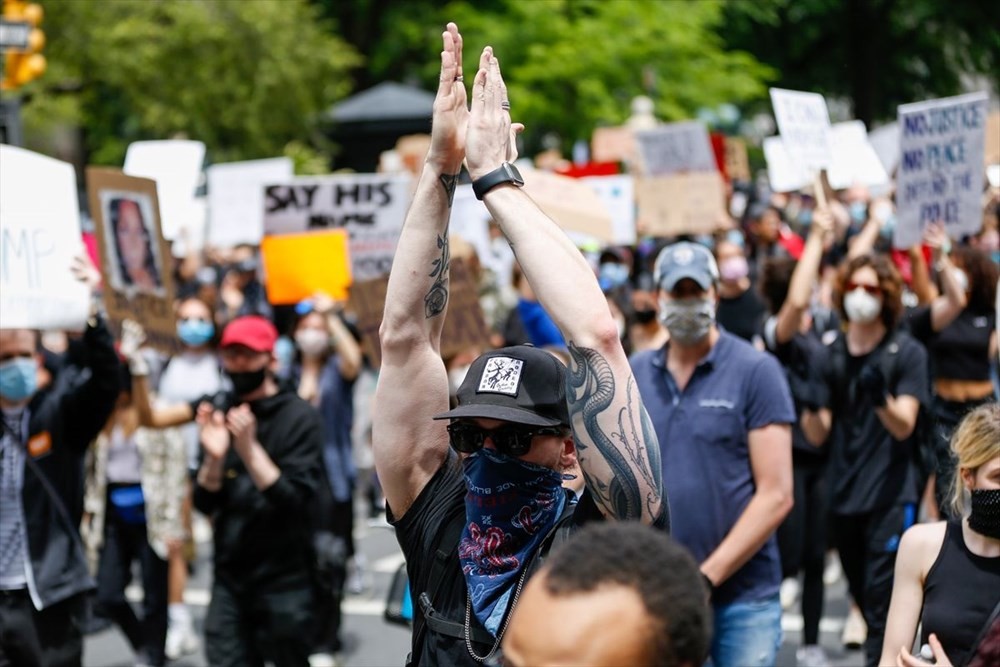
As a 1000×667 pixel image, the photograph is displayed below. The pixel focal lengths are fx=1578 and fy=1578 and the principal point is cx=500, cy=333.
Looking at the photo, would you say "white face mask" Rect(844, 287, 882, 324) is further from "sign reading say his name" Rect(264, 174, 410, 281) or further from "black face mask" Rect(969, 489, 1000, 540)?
"sign reading say his name" Rect(264, 174, 410, 281)

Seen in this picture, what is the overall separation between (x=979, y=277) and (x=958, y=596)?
430 cm

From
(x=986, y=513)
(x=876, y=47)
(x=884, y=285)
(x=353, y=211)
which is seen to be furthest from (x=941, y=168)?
(x=876, y=47)

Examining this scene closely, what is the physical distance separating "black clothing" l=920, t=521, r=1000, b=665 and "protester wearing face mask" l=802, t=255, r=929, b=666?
9.38ft

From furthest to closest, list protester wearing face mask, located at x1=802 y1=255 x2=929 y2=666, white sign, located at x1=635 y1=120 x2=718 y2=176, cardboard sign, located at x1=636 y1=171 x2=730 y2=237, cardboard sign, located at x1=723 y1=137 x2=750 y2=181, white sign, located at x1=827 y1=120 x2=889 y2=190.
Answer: cardboard sign, located at x1=723 y1=137 x2=750 y2=181
white sign, located at x1=635 y1=120 x2=718 y2=176
cardboard sign, located at x1=636 y1=171 x2=730 y2=237
white sign, located at x1=827 y1=120 x2=889 y2=190
protester wearing face mask, located at x1=802 y1=255 x2=929 y2=666

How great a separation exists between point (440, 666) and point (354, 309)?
5.68m

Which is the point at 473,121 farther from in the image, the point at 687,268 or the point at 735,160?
the point at 735,160

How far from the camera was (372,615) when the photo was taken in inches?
376

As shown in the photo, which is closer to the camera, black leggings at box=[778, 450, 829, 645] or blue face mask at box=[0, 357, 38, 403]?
blue face mask at box=[0, 357, 38, 403]

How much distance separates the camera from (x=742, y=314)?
32.7ft

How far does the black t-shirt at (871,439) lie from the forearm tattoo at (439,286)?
13.9 ft

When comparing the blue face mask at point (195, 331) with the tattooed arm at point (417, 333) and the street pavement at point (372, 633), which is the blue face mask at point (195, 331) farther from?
the tattooed arm at point (417, 333)

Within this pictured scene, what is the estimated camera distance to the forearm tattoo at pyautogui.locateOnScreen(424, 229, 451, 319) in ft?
10.7

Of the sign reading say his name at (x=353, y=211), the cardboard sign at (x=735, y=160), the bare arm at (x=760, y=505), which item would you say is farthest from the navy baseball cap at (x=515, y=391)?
the cardboard sign at (x=735, y=160)

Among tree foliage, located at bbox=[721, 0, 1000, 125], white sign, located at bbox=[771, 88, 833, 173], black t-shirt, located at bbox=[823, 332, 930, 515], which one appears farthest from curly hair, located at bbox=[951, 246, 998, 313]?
tree foliage, located at bbox=[721, 0, 1000, 125]
